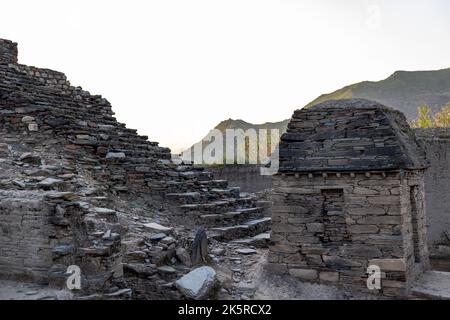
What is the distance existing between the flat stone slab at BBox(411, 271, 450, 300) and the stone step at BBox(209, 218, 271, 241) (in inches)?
152

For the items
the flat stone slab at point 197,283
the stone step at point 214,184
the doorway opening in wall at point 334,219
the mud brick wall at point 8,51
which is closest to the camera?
the flat stone slab at point 197,283

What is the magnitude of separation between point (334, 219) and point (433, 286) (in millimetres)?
2019

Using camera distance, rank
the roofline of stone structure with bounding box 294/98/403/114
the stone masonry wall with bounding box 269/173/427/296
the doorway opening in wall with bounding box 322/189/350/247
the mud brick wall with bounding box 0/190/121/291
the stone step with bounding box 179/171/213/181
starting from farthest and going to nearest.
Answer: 1. the stone step with bounding box 179/171/213/181
2. the roofline of stone structure with bounding box 294/98/403/114
3. the doorway opening in wall with bounding box 322/189/350/247
4. the stone masonry wall with bounding box 269/173/427/296
5. the mud brick wall with bounding box 0/190/121/291

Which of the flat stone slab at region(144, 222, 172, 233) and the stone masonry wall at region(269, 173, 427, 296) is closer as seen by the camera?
the stone masonry wall at region(269, 173, 427, 296)

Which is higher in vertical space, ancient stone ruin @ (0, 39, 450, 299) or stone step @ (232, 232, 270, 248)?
ancient stone ruin @ (0, 39, 450, 299)

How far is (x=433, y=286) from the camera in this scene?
22.4ft

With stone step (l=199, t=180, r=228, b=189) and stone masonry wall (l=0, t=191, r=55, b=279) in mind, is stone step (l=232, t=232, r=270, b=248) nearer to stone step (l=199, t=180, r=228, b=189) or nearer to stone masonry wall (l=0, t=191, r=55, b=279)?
stone step (l=199, t=180, r=228, b=189)

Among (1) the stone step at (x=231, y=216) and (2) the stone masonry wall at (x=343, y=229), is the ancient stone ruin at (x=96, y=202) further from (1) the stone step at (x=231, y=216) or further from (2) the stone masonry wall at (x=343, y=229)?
(2) the stone masonry wall at (x=343, y=229)

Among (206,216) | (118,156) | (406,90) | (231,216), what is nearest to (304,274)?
(206,216)

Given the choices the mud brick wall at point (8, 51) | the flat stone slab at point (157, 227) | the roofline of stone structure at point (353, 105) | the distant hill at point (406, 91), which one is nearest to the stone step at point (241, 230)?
the flat stone slab at point (157, 227)

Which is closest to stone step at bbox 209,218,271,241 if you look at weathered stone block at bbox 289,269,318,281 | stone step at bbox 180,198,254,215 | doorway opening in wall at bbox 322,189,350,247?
stone step at bbox 180,198,254,215

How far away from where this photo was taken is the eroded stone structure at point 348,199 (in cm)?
655

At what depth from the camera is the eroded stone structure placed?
655cm

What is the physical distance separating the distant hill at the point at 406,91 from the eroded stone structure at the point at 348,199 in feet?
144
